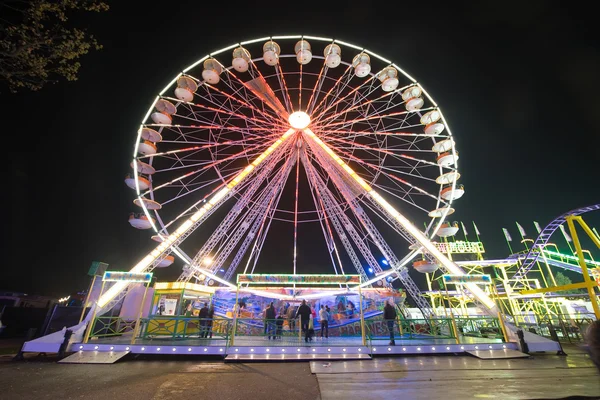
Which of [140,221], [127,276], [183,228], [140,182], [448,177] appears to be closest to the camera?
[127,276]

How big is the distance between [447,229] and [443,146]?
457 centimetres

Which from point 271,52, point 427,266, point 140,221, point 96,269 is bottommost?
point 96,269

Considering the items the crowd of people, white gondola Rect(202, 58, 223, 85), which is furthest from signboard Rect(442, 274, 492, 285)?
white gondola Rect(202, 58, 223, 85)

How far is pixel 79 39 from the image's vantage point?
7.55 m

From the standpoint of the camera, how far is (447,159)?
14695 mm

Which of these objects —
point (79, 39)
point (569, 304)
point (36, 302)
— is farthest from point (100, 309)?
point (569, 304)

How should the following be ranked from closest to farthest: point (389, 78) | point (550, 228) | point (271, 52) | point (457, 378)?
point (457, 378), point (271, 52), point (389, 78), point (550, 228)

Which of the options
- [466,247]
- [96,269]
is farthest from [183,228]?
[466,247]

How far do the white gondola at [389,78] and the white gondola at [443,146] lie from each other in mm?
4009

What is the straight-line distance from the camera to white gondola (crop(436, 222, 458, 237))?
14.3 m

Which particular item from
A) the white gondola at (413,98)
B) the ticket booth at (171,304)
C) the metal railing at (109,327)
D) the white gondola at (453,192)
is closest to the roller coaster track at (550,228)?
the white gondola at (453,192)

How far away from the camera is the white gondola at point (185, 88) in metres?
14.5

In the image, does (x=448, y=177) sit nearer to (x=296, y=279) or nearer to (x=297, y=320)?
(x=296, y=279)

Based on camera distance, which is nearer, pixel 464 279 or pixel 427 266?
pixel 464 279
